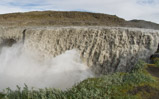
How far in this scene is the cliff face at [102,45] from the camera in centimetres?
1831

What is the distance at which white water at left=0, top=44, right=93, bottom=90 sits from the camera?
56.1 ft

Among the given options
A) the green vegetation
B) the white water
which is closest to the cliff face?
the white water

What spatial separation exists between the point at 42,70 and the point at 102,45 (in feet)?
19.7

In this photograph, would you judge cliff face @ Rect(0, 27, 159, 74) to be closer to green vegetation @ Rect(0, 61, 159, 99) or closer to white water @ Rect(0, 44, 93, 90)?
white water @ Rect(0, 44, 93, 90)

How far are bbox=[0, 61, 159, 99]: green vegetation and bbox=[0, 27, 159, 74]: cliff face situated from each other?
23.7ft

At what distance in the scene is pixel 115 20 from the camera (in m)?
40.3

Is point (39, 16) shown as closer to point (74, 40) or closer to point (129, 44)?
point (74, 40)

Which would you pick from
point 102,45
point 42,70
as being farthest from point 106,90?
point 42,70

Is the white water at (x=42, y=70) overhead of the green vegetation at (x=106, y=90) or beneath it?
beneath

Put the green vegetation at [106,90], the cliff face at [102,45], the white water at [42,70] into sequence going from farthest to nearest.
Result: the cliff face at [102,45]
the white water at [42,70]
the green vegetation at [106,90]

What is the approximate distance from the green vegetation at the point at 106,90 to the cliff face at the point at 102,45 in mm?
7220

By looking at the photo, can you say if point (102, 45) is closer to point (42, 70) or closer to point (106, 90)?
point (42, 70)

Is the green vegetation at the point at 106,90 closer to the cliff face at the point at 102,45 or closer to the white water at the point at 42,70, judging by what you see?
the white water at the point at 42,70

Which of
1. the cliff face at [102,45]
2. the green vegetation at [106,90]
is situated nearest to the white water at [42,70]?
the cliff face at [102,45]
